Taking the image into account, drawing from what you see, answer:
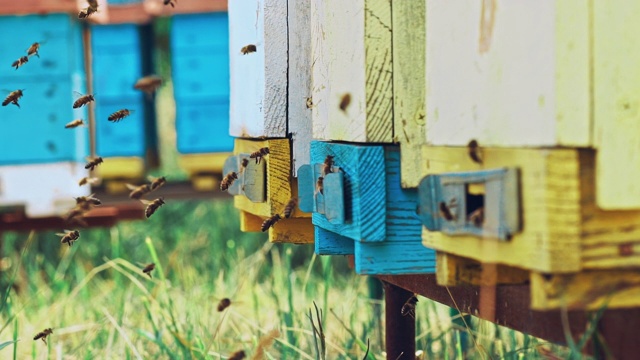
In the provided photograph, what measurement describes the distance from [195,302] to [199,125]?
2343 mm

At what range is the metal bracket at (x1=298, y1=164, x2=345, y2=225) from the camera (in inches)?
91.4

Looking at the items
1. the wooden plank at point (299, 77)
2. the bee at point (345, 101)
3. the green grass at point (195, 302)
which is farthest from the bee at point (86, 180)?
the bee at point (345, 101)

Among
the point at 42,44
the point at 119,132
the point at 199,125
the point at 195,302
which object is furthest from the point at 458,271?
the point at 119,132

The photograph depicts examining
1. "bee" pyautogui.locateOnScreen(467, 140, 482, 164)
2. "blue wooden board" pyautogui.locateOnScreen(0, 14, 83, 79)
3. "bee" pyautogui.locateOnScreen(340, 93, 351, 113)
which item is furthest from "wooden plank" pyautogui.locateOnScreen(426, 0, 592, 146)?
"blue wooden board" pyautogui.locateOnScreen(0, 14, 83, 79)

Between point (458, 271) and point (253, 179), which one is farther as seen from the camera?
point (253, 179)

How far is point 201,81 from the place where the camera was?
6234 mm

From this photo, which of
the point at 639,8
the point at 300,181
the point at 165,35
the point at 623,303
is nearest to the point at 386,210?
the point at 300,181

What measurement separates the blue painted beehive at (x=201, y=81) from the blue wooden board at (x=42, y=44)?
26.4 inches

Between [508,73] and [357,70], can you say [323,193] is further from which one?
[508,73]

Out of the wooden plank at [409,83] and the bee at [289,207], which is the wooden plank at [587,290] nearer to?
the wooden plank at [409,83]

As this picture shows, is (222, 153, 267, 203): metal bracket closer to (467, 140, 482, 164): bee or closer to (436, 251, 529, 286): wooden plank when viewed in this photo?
(436, 251, 529, 286): wooden plank

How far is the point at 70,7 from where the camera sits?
574cm

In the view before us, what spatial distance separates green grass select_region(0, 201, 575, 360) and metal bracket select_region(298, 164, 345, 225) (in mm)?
331

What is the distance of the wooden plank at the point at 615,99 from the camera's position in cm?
159
